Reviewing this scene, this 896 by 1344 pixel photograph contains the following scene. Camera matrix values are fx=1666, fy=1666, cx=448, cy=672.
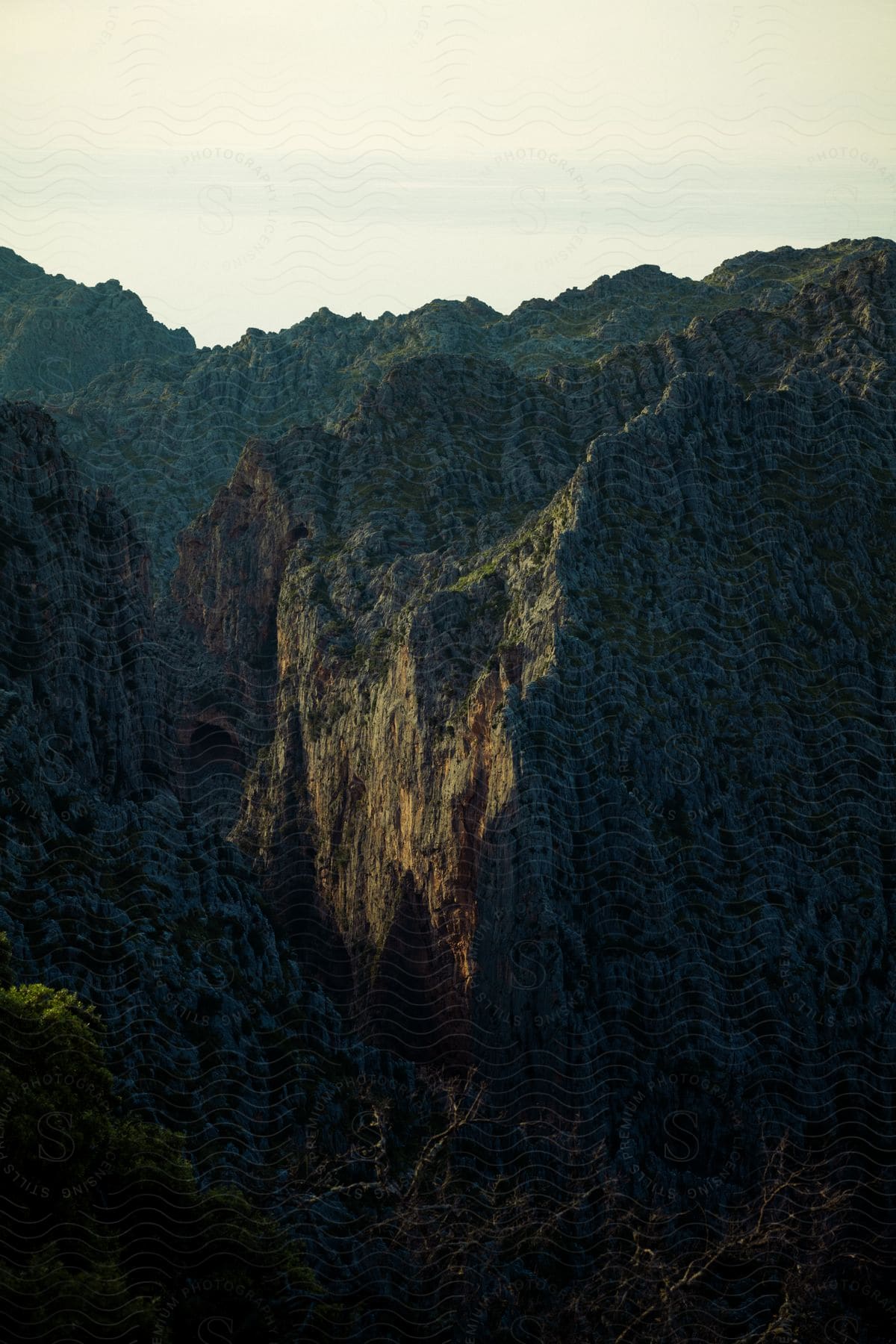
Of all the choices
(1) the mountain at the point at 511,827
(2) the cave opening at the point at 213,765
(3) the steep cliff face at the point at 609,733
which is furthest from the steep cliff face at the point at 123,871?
(2) the cave opening at the point at 213,765

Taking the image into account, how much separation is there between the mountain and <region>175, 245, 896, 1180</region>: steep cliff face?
0.89ft

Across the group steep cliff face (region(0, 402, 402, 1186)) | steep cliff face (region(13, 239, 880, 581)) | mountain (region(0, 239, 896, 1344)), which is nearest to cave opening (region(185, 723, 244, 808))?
mountain (region(0, 239, 896, 1344))

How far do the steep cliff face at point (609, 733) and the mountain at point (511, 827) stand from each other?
0.27 meters

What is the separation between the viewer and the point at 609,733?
93938 mm

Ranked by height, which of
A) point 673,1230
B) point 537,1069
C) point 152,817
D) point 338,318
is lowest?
point 673,1230

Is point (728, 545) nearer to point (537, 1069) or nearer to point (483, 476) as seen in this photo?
point (483, 476)

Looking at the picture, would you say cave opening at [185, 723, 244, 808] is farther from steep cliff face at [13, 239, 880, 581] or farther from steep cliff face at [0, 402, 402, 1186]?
steep cliff face at [13, 239, 880, 581]

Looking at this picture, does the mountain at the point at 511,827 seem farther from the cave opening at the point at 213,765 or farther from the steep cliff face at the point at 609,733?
the cave opening at the point at 213,765

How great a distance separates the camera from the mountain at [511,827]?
70.2 meters

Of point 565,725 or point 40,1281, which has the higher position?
point 565,725

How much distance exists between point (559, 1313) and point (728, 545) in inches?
2130

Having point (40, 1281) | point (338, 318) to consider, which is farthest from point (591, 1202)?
point (338, 318)

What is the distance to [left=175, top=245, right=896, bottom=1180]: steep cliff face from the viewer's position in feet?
293

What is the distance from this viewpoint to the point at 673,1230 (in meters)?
79.4
